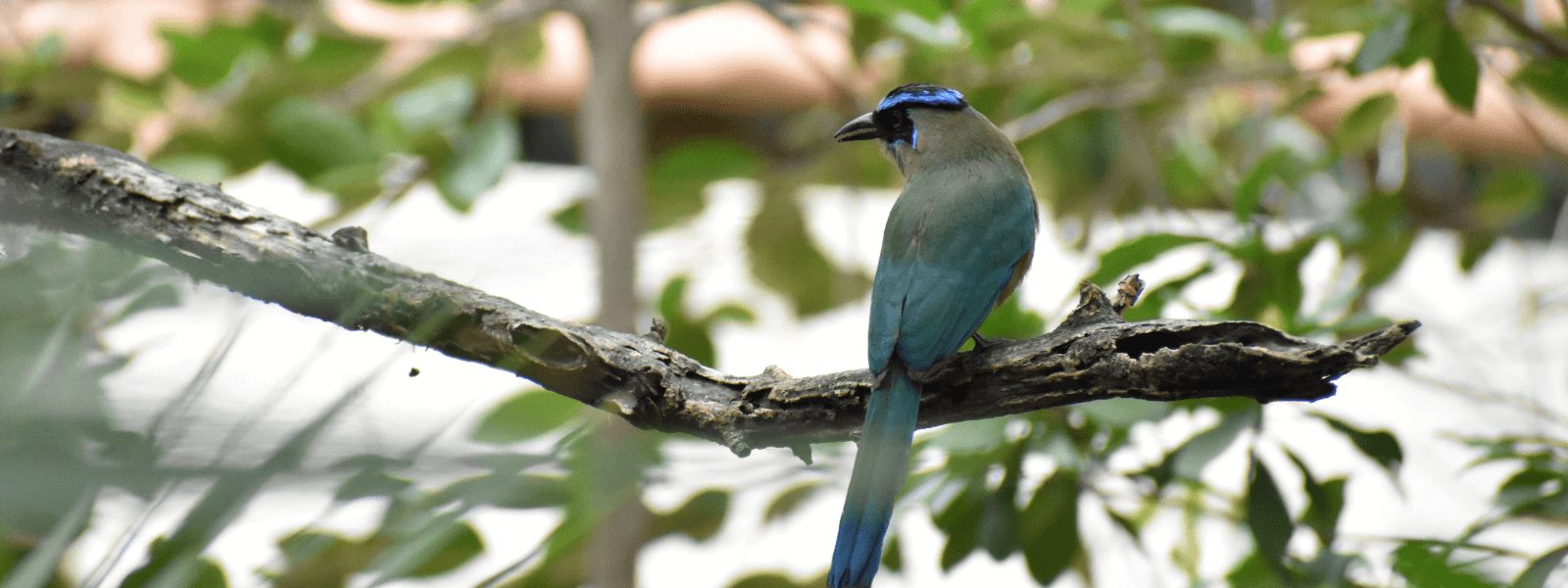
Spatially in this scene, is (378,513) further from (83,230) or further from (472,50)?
(472,50)

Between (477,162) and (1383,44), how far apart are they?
4.15ft

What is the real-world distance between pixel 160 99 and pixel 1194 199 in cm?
200

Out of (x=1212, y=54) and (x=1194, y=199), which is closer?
(x=1212, y=54)

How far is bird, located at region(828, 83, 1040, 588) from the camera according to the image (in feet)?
3.52

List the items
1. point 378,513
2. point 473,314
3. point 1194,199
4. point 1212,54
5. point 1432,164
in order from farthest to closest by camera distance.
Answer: point 1432,164, point 1194,199, point 1212,54, point 473,314, point 378,513

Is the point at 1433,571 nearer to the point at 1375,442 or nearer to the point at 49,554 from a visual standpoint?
the point at 1375,442

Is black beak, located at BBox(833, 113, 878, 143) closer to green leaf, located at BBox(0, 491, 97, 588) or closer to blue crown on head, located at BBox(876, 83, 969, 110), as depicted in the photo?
blue crown on head, located at BBox(876, 83, 969, 110)

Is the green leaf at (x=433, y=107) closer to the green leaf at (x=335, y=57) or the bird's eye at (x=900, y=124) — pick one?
the green leaf at (x=335, y=57)

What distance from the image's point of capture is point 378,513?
58 cm

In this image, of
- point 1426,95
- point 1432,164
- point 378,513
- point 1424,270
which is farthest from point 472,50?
point 1424,270

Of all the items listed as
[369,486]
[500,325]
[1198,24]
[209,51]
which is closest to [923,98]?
[1198,24]

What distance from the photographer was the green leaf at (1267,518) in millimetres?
1426

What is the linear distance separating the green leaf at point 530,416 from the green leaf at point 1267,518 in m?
0.88

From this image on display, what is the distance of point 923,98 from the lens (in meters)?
1.63
